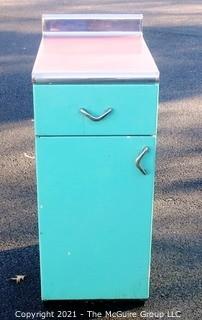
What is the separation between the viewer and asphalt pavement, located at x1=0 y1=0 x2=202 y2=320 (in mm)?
3244

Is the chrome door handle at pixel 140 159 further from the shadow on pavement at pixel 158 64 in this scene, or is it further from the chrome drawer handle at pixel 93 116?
the shadow on pavement at pixel 158 64

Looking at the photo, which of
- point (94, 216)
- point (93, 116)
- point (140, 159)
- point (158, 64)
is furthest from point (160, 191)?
point (158, 64)

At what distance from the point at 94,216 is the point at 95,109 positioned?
1.80 feet

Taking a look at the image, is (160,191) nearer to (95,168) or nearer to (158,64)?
(95,168)

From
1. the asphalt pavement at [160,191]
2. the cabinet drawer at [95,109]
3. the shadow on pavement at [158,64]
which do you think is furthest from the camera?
the shadow on pavement at [158,64]

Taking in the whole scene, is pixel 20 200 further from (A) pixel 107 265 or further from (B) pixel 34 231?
(A) pixel 107 265

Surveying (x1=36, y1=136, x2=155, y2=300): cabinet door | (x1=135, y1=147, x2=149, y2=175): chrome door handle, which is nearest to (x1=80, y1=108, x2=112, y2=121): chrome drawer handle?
(x1=36, y1=136, x2=155, y2=300): cabinet door

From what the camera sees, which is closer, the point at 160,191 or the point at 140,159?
the point at 140,159

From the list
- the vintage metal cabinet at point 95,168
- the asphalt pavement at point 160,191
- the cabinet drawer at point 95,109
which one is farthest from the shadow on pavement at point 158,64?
the cabinet drawer at point 95,109

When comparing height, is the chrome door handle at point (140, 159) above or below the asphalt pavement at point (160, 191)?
above

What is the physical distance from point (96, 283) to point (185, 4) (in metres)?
12.2

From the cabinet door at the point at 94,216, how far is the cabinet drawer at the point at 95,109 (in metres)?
0.05

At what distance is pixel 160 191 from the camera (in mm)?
4473

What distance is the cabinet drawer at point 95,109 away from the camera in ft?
8.77
